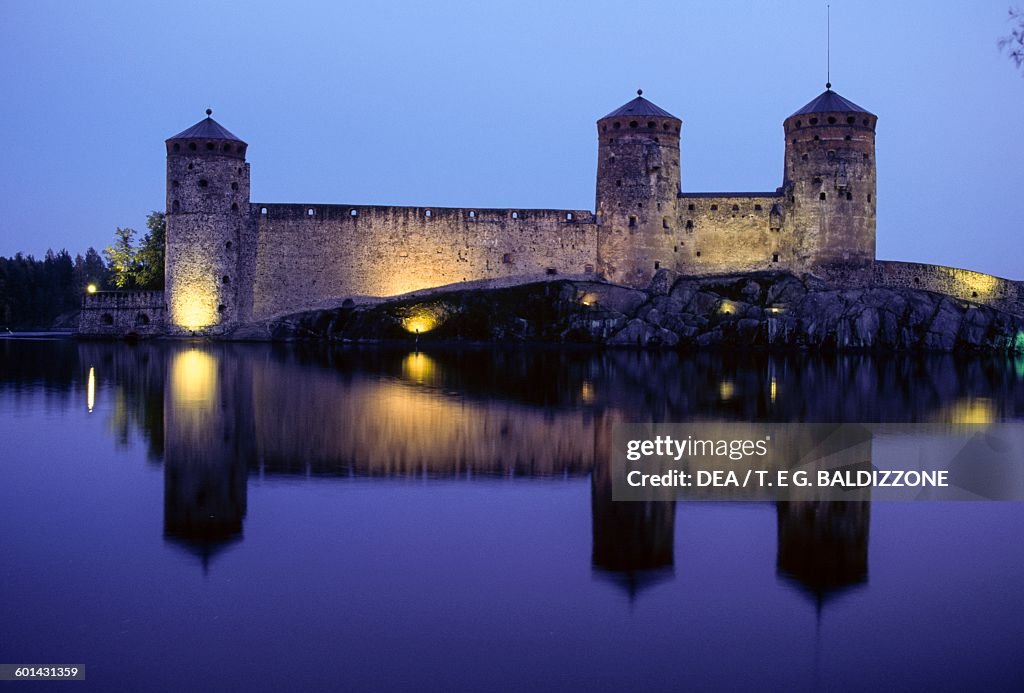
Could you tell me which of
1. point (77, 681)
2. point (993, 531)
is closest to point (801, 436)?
point (993, 531)

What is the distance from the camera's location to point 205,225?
36969 mm

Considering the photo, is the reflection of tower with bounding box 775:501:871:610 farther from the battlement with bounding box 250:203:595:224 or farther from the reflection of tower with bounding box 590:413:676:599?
the battlement with bounding box 250:203:595:224

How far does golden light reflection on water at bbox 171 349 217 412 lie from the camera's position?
55.5ft

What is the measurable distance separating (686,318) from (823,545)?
29649 mm

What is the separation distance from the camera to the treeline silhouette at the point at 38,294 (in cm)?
6159

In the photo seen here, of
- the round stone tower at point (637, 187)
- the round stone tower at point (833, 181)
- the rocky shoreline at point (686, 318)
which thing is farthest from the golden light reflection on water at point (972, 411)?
the round stone tower at point (637, 187)

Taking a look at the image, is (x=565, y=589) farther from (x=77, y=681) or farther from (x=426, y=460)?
(x=426, y=460)

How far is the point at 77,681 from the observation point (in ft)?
17.0

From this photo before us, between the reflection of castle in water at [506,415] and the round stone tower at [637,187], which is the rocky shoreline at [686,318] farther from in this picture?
the reflection of castle in water at [506,415]

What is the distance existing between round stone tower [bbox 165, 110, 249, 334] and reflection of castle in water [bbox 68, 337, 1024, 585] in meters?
7.42

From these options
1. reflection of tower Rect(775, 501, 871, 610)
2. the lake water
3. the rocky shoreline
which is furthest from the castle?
reflection of tower Rect(775, 501, 871, 610)

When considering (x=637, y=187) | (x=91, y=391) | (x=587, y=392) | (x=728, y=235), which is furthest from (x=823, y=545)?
(x=728, y=235)

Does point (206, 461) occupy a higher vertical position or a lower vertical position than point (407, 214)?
lower

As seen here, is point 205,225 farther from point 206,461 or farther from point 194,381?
point 206,461
